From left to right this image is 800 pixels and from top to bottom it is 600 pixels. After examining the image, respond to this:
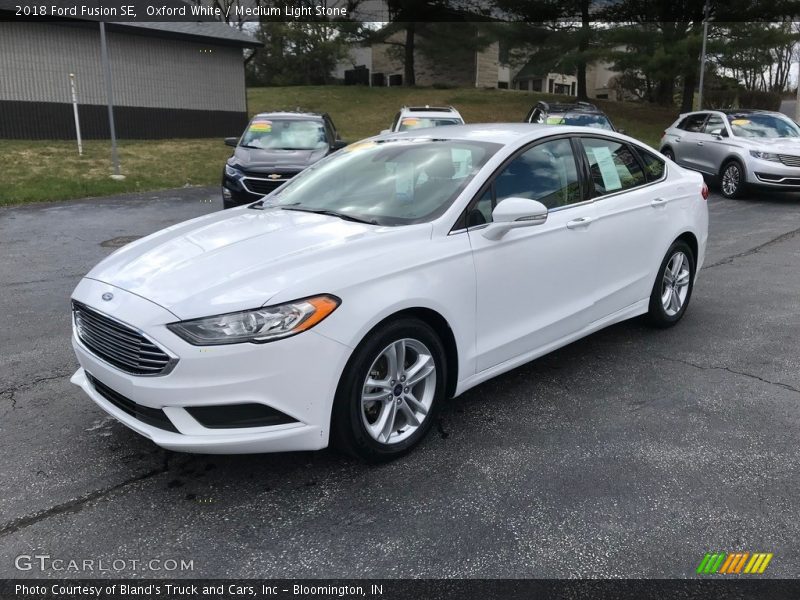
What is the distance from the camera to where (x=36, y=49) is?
19922mm

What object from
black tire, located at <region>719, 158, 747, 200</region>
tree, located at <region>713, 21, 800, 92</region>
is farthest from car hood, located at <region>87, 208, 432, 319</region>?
tree, located at <region>713, 21, 800, 92</region>

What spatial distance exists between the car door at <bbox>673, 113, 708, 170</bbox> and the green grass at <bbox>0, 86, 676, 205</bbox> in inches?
422

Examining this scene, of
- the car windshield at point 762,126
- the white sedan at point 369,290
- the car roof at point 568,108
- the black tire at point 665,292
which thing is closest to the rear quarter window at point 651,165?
the white sedan at point 369,290

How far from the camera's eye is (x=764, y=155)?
39.5 feet

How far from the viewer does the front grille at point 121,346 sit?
9.13 feet

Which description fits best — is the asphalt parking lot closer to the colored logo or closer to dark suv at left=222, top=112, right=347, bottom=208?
the colored logo

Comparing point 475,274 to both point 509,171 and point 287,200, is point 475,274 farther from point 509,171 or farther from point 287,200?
point 287,200

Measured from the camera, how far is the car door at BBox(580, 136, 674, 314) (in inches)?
172

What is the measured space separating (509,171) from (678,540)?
213cm

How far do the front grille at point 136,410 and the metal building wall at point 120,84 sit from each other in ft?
66.5

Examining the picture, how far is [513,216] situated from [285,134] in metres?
8.85

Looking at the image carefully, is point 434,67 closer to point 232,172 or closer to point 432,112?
point 432,112

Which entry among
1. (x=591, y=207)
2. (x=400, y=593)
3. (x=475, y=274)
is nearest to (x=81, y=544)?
(x=400, y=593)

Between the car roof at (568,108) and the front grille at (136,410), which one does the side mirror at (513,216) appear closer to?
the front grille at (136,410)
